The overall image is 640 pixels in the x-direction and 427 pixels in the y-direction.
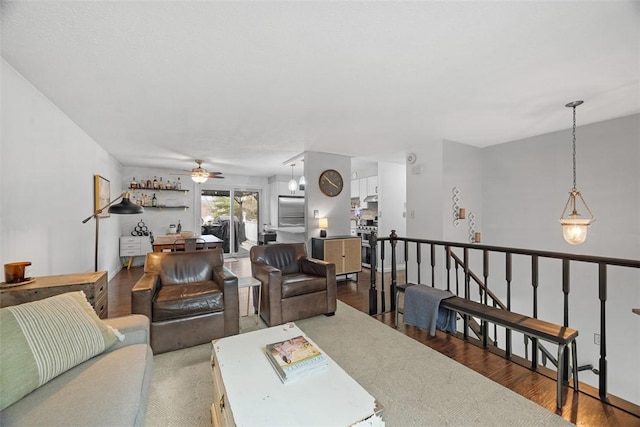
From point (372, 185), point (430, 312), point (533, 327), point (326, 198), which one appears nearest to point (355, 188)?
point (372, 185)

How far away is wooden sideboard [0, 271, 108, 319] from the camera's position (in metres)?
1.79

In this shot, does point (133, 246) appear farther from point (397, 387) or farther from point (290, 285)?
point (397, 387)

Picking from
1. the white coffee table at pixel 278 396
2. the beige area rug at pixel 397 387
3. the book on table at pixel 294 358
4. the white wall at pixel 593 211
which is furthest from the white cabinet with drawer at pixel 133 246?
the white wall at pixel 593 211

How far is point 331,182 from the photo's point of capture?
5.12 m

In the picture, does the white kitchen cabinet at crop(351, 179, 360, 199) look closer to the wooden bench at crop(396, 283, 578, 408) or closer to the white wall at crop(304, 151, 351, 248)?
the white wall at crop(304, 151, 351, 248)

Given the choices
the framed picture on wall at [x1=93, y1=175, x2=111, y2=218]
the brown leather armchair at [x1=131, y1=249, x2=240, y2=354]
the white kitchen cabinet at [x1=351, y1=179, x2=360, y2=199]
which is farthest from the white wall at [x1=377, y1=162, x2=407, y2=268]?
the framed picture on wall at [x1=93, y1=175, x2=111, y2=218]

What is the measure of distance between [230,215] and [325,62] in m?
6.34

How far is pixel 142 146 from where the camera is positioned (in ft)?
14.3

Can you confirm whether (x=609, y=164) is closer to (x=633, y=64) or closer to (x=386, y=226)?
(x=633, y=64)

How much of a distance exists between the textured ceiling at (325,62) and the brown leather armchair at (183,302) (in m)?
1.78

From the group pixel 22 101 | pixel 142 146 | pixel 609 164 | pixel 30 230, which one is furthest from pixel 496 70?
pixel 142 146

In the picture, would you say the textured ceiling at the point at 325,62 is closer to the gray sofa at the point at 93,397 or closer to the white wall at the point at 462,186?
the white wall at the point at 462,186

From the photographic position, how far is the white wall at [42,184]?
1.95 metres

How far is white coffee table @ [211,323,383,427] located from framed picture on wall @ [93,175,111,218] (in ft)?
12.2
